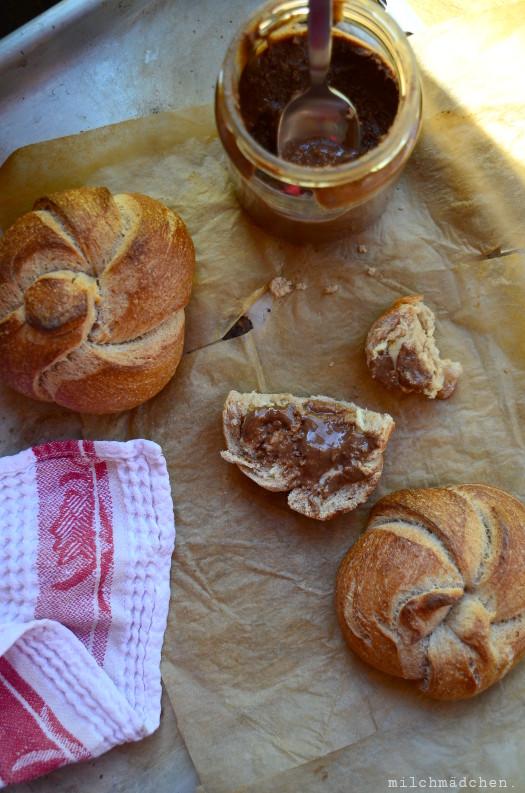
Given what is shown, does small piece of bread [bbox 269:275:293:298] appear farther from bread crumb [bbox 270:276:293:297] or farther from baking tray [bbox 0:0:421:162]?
baking tray [bbox 0:0:421:162]

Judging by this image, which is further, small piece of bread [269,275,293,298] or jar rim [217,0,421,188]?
small piece of bread [269,275,293,298]

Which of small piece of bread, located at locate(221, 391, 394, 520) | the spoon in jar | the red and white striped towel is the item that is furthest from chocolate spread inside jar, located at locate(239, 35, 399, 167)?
the red and white striped towel

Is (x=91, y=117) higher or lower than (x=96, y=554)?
higher

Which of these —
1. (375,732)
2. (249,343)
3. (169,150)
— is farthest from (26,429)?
(375,732)

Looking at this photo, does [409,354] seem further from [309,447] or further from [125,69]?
[125,69]

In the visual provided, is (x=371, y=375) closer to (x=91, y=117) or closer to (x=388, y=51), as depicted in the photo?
(x=388, y=51)

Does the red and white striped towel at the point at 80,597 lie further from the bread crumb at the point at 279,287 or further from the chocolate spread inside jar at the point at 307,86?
the chocolate spread inside jar at the point at 307,86

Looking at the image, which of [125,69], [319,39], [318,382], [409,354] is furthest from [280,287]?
[125,69]
